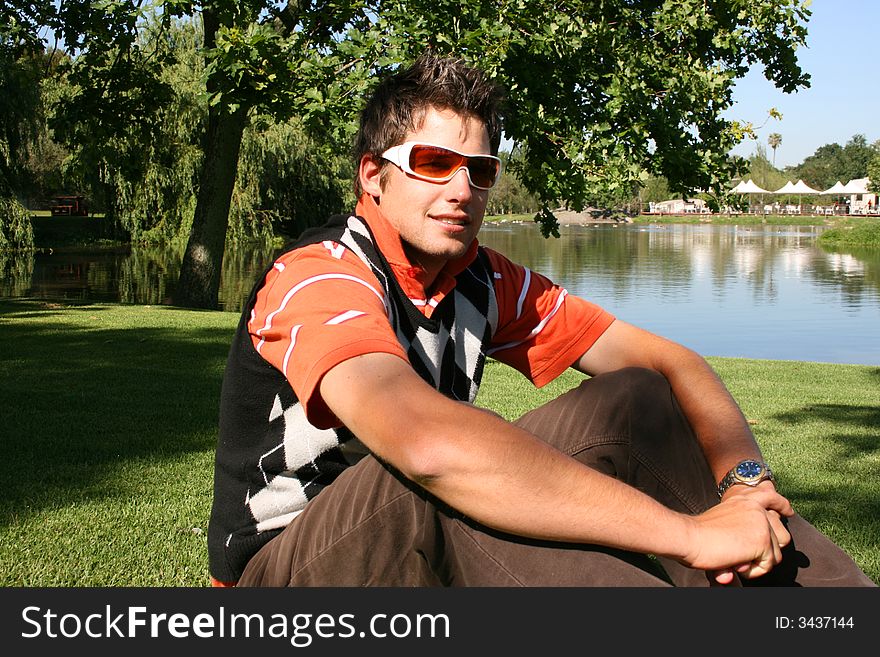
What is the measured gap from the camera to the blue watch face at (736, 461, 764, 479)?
221 centimetres

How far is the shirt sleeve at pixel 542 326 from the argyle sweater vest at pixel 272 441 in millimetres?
427

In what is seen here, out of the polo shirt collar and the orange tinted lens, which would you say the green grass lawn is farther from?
the orange tinted lens

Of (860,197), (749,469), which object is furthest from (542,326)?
(860,197)

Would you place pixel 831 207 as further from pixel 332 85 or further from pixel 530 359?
pixel 530 359

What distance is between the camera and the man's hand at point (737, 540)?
72.2 inches

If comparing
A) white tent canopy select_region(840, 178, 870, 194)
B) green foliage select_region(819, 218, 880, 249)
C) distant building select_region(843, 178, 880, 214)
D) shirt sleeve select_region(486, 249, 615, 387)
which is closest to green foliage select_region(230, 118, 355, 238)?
shirt sleeve select_region(486, 249, 615, 387)

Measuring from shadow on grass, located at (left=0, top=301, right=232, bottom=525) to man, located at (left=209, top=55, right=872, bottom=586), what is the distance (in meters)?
2.29

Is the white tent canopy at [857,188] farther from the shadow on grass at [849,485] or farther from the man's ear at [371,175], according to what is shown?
the man's ear at [371,175]

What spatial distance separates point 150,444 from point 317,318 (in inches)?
148

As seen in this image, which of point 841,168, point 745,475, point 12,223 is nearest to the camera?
point 745,475

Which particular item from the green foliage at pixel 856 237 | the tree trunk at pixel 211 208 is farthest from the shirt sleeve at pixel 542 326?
the green foliage at pixel 856 237

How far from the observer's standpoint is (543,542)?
5.76 feet

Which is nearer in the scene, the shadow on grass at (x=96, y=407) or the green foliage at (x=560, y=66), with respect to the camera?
the shadow on grass at (x=96, y=407)

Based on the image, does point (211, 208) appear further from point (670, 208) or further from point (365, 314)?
point (670, 208)
